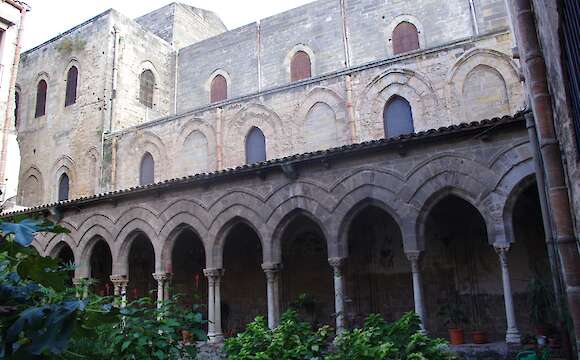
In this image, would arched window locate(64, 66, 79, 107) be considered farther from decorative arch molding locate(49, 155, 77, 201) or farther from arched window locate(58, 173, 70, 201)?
arched window locate(58, 173, 70, 201)

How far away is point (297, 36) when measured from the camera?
19.6 metres

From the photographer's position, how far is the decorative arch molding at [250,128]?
15750 mm

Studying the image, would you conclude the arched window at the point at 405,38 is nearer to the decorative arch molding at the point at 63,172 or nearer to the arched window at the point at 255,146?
the arched window at the point at 255,146

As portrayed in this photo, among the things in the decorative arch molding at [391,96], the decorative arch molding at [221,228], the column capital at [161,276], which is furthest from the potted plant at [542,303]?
the column capital at [161,276]

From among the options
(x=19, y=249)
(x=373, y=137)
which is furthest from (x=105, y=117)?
(x=19, y=249)

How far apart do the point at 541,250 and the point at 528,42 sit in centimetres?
578

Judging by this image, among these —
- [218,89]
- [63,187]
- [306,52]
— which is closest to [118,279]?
[63,187]

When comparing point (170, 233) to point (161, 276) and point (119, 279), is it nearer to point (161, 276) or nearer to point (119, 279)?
point (161, 276)

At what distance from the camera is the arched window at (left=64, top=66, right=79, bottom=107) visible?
2110 cm

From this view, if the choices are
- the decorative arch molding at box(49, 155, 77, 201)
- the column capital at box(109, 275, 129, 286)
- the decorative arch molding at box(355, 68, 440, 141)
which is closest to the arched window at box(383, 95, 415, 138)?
the decorative arch molding at box(355, 68, 440, 141)

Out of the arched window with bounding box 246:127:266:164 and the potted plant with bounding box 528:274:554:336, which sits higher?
the arched window with bounding box 246:127:266:164

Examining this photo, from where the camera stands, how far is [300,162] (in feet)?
35.2

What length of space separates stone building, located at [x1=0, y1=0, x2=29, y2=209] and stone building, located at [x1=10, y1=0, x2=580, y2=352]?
8.72ft

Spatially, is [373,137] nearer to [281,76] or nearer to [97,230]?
[281,76]
